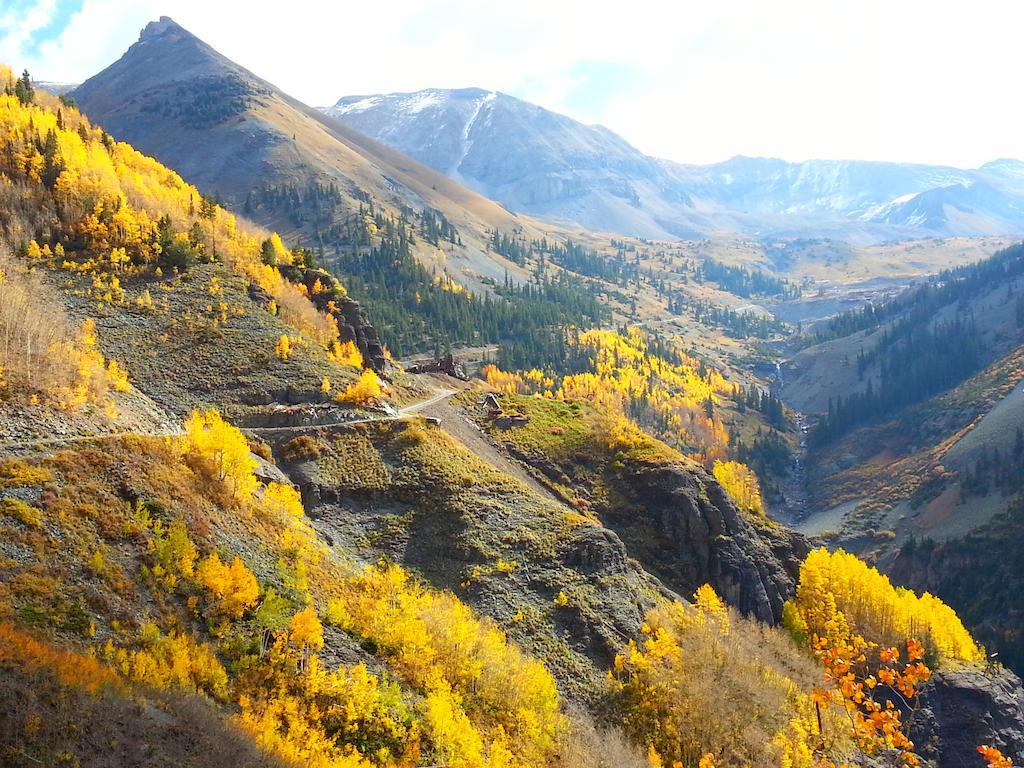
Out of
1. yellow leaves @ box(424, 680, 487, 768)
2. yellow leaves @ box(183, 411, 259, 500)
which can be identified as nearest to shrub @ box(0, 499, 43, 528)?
yellow leaves @ box(183, 411, 259, 500)

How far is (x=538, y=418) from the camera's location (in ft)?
307

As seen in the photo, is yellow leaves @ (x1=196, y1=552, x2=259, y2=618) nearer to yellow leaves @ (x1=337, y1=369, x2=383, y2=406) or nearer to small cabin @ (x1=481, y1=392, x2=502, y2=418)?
yellow leaves @ (x1=337, y1=369, x2=383, y2=406)

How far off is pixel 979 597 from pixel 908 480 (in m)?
59.1

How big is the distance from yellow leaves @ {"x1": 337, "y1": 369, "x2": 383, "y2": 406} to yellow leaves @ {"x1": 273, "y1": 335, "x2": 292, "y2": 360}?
783cm

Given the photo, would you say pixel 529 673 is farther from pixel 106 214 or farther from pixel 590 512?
pixel 106 214

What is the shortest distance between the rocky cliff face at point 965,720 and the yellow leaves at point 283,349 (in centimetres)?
8309

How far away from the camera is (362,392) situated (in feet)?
245

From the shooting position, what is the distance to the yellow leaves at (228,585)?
36906 millimetres

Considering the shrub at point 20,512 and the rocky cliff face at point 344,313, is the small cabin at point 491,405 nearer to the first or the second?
the rocky cliff face at point 344,313

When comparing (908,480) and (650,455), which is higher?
(650,455)

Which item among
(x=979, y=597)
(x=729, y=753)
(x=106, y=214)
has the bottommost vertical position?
(x=979, y=597)

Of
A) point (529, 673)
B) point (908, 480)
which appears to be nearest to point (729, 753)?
point (529, 673)

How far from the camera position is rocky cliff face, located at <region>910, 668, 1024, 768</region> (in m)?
78.1

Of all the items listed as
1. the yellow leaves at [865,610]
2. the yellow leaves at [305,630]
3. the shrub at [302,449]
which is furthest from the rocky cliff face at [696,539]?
the yellow leaves at [305,630]
